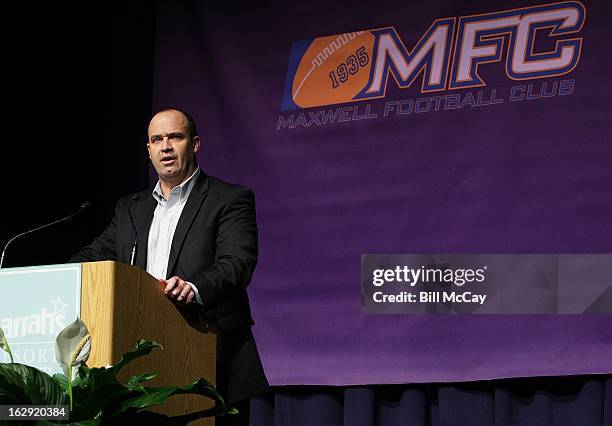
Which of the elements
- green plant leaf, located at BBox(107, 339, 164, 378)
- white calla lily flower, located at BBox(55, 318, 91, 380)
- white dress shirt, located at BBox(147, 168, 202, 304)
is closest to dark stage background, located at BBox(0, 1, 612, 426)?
white dress shirt, located at BBox(147, 168, 202, 304)

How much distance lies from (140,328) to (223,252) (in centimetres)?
60

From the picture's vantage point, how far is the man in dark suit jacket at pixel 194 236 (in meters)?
2.71

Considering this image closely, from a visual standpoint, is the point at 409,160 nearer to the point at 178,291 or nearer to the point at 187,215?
the point at 187,215

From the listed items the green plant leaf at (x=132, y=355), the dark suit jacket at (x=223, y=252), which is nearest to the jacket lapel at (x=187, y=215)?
the dark suit jacket at (x=223, y=252)

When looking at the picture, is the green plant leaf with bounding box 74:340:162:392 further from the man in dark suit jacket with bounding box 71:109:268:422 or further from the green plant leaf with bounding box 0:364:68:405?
the man in dark suit jacket with bounding box 71:109:268:422

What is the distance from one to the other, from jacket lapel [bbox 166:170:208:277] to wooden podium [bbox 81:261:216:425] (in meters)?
0.39

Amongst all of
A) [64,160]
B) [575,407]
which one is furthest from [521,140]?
[64,160]

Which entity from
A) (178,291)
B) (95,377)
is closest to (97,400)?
(95,377)

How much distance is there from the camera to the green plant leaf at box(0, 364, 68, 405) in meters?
1.60

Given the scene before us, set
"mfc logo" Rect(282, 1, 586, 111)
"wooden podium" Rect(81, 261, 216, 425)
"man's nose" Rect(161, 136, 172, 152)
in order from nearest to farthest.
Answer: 1. "wooden podium" Rect(81, 261, 216, 425)
2. "man's nose" Rect(161, 136, 172, 152)
3. "mfc logo" Rect(282, 1, 586, 111)

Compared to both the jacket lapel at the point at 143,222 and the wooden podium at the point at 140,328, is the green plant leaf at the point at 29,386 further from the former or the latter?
the jacket lapel at the point at 143,222

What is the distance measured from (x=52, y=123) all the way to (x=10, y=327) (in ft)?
7.68

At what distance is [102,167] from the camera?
183 inches

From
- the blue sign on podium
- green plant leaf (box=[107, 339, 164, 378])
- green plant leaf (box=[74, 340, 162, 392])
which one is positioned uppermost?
the blue sign on podium
